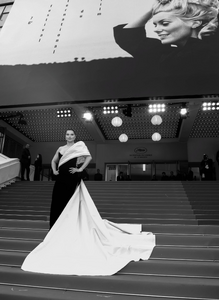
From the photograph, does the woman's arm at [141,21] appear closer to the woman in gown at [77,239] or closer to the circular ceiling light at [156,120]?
the woman in gown at [77,239]

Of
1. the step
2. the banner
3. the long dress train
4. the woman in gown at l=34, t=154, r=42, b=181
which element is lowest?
the step

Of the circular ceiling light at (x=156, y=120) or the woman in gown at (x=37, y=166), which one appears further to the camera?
the woman in gown at (x=37, y=166)

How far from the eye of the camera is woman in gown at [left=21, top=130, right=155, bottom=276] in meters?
2.11

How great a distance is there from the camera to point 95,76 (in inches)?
198

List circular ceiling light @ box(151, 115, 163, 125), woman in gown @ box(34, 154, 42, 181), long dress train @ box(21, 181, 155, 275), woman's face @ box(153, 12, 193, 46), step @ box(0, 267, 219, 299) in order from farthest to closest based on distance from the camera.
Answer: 1. woman in gown @ box(34, 154, 42, 181)
2. circular ceiling light @ box(151, 115, 163, 125)
3. woman's face @ box(153, 12, 193, 46)
4. long dress train @ box(21, 181, 155, 275)
5. step @ box(0, 267, 219, 299)

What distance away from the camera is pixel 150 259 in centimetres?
240

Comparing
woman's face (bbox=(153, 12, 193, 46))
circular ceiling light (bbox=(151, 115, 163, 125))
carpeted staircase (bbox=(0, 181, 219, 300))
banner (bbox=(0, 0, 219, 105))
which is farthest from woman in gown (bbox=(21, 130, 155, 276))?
circular ceiling light (bbox=(151, 115, 163, 125))

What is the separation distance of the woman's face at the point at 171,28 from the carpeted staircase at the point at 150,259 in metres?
3.38

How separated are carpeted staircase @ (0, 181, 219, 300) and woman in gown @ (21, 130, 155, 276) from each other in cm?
10

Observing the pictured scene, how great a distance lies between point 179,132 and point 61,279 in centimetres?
1167

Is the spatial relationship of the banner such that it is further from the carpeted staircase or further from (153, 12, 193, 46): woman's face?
the carpeted staircase

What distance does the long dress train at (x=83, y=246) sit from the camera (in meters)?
2.08

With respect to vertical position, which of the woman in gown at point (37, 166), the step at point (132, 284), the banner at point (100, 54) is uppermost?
the banner at point (100, 54)

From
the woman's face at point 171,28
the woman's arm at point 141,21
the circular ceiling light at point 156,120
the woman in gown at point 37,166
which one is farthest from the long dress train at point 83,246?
the woman in gown at point 37,166
